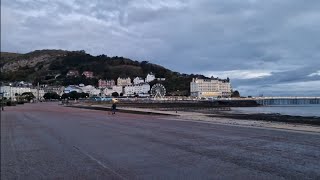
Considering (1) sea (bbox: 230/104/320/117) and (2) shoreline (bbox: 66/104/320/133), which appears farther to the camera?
(1) sea (bbox: 230/104/320/117)

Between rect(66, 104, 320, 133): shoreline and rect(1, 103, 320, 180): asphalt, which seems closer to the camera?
rect(1, 103, 320, 180): asphalt

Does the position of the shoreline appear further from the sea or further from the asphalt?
the sea

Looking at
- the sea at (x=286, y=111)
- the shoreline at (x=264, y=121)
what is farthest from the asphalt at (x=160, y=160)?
the sea at (x=286, y=111)

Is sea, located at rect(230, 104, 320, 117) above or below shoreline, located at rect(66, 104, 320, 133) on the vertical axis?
below

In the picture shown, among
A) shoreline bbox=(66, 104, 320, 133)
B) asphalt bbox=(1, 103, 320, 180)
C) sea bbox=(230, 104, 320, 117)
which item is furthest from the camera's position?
sea bbox=(230, 104, 320, 117)

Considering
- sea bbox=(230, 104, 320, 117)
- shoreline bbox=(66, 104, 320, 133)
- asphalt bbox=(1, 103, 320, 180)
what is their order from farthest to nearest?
sea bbox=(230, 104, 320, 117)
shoreline bbox=(66, 104, 320, 133)
asphalt bbox=(1, 103, 320, 180)

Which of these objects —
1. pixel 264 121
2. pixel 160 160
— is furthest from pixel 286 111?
pixel 160 160

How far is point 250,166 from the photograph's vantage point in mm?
9641

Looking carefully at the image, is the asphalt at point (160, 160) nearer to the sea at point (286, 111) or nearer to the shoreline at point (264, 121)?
the shoreline at point (264, 121)

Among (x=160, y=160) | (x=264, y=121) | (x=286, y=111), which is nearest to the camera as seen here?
(x=160, y=160)

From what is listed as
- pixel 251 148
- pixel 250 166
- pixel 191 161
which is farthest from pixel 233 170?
pixel 251 148

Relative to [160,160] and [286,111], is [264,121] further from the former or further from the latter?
[286,111]

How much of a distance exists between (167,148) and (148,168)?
4.00 metres

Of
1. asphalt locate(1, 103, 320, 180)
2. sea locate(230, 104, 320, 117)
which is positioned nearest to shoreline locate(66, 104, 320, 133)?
asphalt locate(1, 103, 320, 180)
